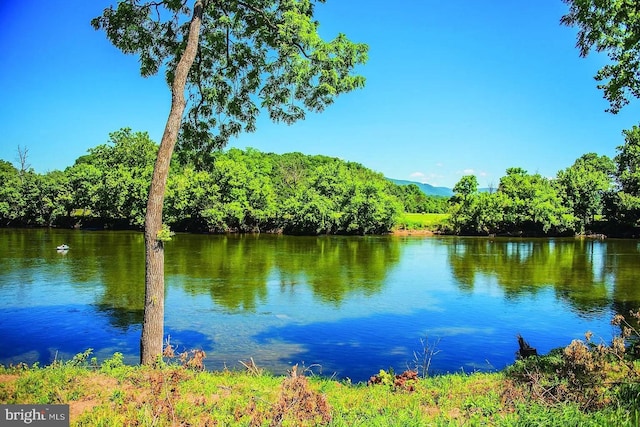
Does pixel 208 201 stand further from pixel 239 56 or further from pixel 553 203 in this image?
pixel 239 56

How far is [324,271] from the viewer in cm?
2898

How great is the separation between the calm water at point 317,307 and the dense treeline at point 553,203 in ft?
98.6

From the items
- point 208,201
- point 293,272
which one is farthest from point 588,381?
point 208,201

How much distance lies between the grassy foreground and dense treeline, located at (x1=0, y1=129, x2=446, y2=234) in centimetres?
5524

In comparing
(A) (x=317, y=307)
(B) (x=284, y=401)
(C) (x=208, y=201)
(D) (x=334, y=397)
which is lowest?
(A) (x=317, y=307)

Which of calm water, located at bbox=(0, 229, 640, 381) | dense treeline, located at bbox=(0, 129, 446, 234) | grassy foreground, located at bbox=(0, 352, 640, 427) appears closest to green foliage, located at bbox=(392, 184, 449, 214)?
dense treeline, located at bbox=(0, 129, 446, 234)

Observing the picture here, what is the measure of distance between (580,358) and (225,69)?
9693 mm

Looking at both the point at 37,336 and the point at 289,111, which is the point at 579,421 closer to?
the point at 289,111

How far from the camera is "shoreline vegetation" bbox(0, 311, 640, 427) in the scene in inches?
227

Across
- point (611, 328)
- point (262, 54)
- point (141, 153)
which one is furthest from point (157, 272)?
point (141, 153)
